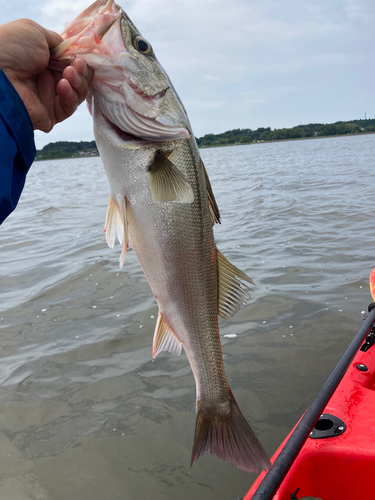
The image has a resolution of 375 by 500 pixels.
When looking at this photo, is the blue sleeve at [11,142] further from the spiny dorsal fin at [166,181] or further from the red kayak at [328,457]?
the red kayak at [328,457]

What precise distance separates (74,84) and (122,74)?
8.0 inches

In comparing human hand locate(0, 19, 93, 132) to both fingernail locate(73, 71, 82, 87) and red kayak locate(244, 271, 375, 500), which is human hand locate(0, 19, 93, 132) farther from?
red kayak locate(244, 271, 375, 500)

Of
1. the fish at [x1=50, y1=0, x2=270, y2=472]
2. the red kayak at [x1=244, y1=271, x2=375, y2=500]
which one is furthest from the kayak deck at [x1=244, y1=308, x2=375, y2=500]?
the fish at [x1=50, y1=0, x2=270, y2=472]

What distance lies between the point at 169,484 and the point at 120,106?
2.74m

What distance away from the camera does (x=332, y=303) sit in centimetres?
532

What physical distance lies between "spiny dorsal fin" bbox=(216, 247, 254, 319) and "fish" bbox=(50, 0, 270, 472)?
2.6 inches

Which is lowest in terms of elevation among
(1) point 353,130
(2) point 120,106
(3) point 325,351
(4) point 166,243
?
(3) point 325,351

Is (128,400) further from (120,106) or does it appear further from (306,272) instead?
(306,272)

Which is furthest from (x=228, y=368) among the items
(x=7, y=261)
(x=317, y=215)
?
(x=317, y=215)

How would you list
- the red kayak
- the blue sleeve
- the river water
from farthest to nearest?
the river water → the red kayak → the blue sleeve

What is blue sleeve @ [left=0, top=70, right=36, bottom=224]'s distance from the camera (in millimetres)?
1440

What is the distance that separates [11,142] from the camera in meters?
1.47

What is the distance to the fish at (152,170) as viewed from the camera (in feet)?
5.21

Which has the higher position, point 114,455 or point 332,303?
point 332,303
